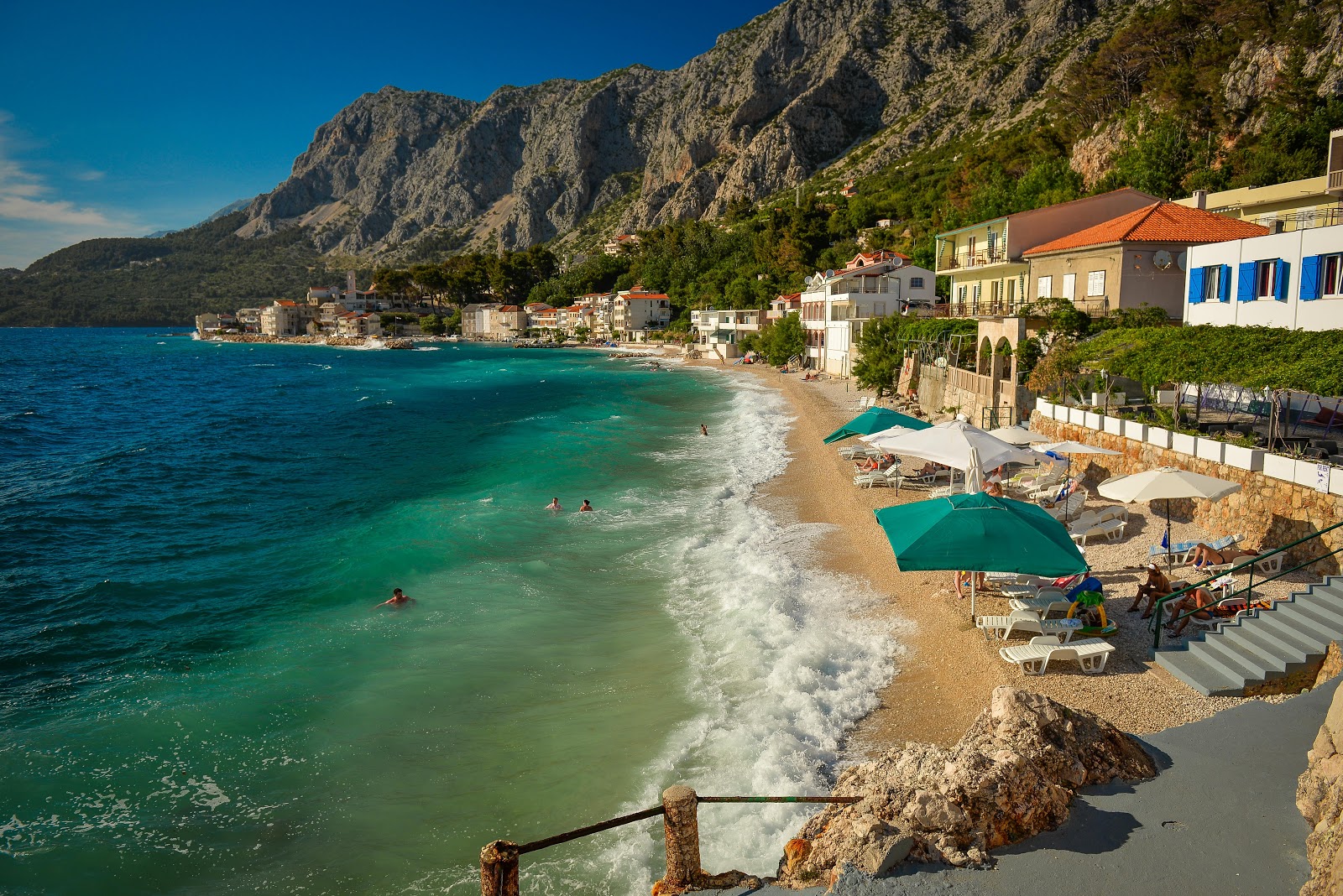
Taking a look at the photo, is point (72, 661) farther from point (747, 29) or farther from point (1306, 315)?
point (747, 29)

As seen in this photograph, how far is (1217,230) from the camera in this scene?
27.5 metres

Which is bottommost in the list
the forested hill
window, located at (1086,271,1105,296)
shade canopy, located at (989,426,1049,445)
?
shade canopy, located at (989,426,1049,445)

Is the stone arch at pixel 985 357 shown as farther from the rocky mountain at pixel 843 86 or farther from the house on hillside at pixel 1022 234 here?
the rocky mountain at pixel 843 86

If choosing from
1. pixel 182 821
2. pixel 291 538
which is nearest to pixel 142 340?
pixel 291 538

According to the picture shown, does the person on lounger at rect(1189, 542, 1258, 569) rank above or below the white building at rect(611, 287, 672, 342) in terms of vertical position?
below

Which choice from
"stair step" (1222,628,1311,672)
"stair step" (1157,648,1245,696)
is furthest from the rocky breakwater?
"stair step" (1222,628,1311,672)

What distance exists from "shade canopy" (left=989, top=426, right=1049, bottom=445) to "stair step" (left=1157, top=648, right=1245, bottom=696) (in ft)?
33.8

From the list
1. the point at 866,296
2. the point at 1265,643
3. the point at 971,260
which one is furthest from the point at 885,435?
the point at 866,296

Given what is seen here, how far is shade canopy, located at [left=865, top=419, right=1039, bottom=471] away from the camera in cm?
1636

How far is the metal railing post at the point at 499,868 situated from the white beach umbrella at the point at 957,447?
12.8 metres

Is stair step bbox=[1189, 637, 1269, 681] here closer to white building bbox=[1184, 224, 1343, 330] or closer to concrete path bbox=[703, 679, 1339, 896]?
concrete path bbox=[703, 679, 1339, 896]

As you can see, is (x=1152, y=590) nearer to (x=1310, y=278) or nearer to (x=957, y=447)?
(x=957, y=447)

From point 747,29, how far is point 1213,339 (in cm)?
18898

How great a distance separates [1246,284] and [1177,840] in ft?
69.3
